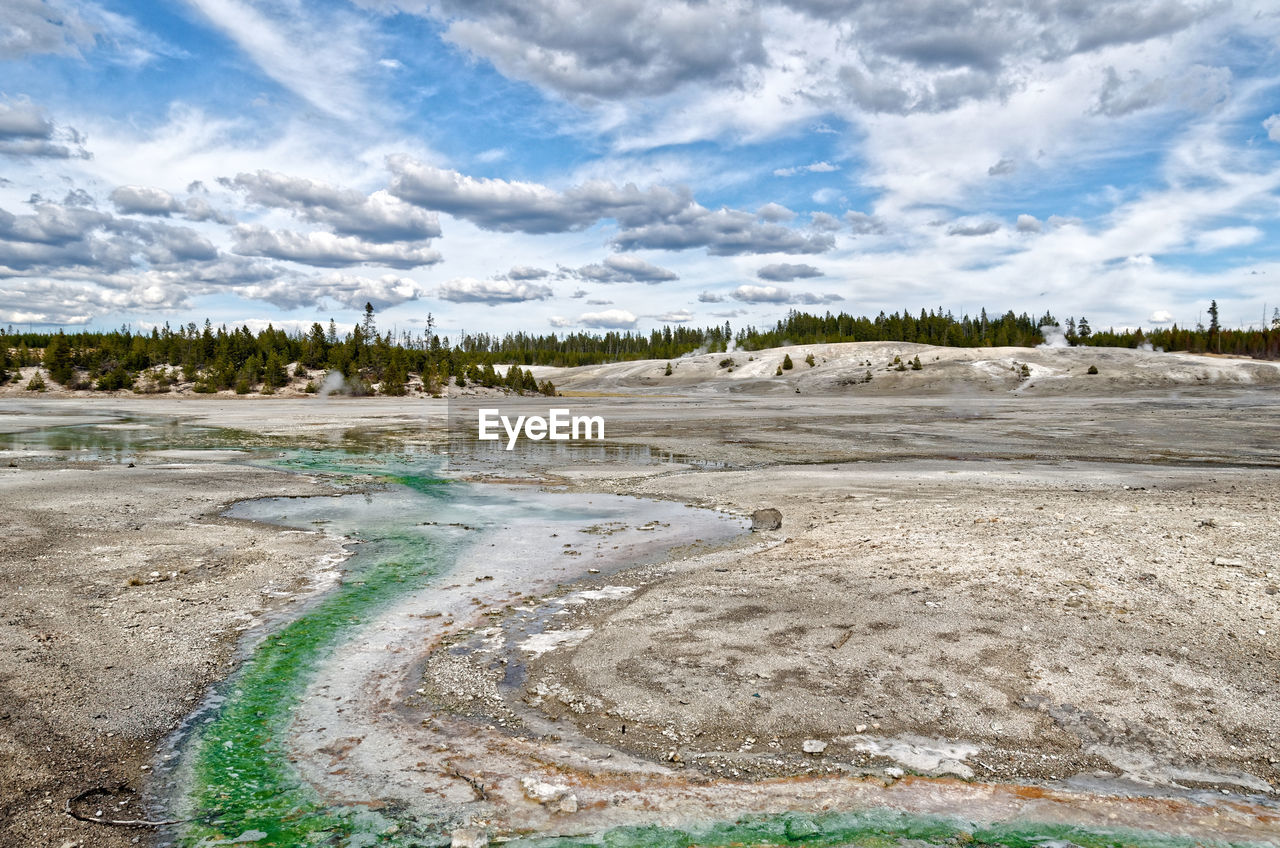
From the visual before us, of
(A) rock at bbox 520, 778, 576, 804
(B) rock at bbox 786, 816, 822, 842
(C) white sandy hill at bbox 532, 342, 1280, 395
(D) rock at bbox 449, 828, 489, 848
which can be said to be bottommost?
(B) rock at bbox 786, 816, 822, 842

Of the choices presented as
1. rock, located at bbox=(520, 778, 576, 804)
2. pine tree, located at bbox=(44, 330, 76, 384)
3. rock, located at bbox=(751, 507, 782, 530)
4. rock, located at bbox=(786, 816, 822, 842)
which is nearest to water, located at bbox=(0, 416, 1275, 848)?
rock, located at bbox=(786, 816, 822, 842)

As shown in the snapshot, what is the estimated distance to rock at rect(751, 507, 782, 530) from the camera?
14.0 meters

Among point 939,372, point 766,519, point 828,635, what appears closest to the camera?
point 828,635

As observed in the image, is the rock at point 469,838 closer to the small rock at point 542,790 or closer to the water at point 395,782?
the water at point 395,782

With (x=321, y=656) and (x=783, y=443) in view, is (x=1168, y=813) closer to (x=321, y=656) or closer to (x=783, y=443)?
(x=321, y=656)

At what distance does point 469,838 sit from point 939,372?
91742 millimetres

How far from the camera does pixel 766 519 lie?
1442 cm

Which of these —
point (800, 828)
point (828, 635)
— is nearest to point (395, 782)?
point (800, 828)

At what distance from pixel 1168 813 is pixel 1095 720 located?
126 centimetres

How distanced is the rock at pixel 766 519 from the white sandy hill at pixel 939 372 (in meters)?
72.0

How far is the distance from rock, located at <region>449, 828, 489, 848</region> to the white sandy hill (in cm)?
8256

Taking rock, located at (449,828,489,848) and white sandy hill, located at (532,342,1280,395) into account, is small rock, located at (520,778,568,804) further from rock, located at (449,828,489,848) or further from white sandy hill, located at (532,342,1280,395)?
white sandy hill, located at (532,342,1280,395)

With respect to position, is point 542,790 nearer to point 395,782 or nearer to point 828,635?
point 395,782

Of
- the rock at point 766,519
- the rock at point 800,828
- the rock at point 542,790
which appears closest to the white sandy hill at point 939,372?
the rock at point 766,519
